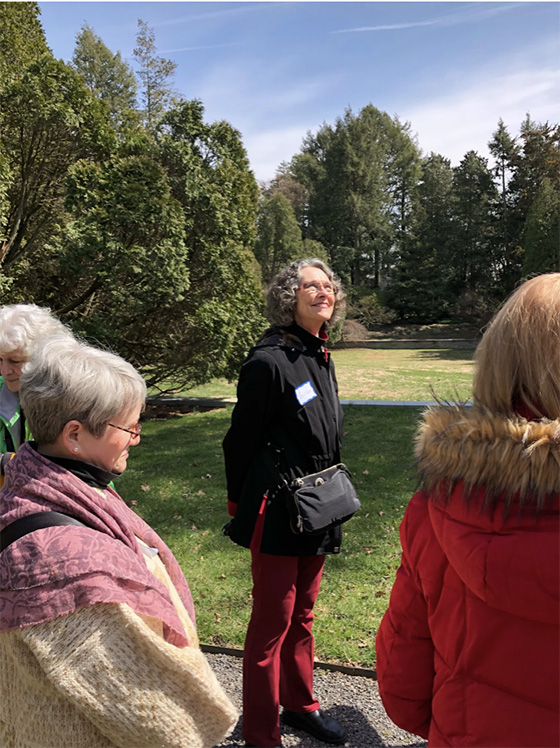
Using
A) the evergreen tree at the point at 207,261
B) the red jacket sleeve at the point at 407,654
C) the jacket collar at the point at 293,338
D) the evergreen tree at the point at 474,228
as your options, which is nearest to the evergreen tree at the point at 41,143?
the evergreen tree at the point at 207,261

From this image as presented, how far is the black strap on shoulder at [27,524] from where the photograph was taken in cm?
127

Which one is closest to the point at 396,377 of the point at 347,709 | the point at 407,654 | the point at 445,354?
the point at 445,354

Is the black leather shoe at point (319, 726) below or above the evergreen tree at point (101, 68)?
below

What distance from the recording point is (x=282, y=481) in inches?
91.7

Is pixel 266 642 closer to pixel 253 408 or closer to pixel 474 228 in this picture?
pixel 253 408

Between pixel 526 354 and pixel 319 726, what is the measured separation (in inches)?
83.5

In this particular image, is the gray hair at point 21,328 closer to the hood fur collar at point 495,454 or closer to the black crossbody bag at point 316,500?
the black crossbody bag at point 316,500

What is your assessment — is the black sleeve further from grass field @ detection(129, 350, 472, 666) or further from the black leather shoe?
the black leather shoe

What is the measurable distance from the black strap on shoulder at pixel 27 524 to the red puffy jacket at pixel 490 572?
2.70 feet

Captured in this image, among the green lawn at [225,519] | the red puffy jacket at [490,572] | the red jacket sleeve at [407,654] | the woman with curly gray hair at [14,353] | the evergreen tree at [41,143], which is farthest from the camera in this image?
the evergreen tree at [41,143]

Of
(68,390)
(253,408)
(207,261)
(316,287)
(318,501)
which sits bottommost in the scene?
(318,501)

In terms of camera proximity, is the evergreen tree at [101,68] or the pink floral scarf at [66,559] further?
the evergreen tree at [101,68]

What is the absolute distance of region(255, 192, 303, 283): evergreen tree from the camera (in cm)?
2822

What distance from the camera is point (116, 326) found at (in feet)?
29.1
